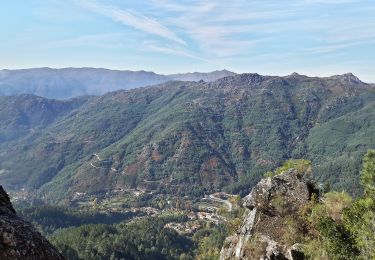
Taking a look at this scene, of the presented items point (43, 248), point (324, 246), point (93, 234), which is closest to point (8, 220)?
point (43, 248)

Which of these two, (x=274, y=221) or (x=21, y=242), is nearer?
(x=21, y=242)

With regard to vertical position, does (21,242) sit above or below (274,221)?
above

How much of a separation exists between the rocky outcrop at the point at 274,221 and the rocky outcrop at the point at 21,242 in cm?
2391

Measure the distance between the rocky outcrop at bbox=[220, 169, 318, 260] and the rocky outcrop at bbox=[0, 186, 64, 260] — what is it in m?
23.9

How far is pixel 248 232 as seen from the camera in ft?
135

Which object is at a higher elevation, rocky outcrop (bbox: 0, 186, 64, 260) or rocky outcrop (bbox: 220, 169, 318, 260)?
rocky outcrop (bbox: 0, 186, 64, 260)

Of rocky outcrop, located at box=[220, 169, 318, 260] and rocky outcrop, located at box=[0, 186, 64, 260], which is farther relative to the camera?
rocky outcrop, located at box=[220, 169, 318, 260]

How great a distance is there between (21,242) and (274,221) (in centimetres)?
2935

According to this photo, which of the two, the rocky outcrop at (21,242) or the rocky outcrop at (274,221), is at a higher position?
the rocky outcrop at (21,242)

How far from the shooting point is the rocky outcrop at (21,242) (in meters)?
16.1

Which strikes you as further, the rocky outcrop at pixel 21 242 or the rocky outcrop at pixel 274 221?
the rocky outcrop at pixel 274 221

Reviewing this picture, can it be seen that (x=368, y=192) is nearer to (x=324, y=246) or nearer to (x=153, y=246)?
(x=324, y=246)

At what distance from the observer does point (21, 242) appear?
54.3 ft

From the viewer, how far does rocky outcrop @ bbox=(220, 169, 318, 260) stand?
37.6m
